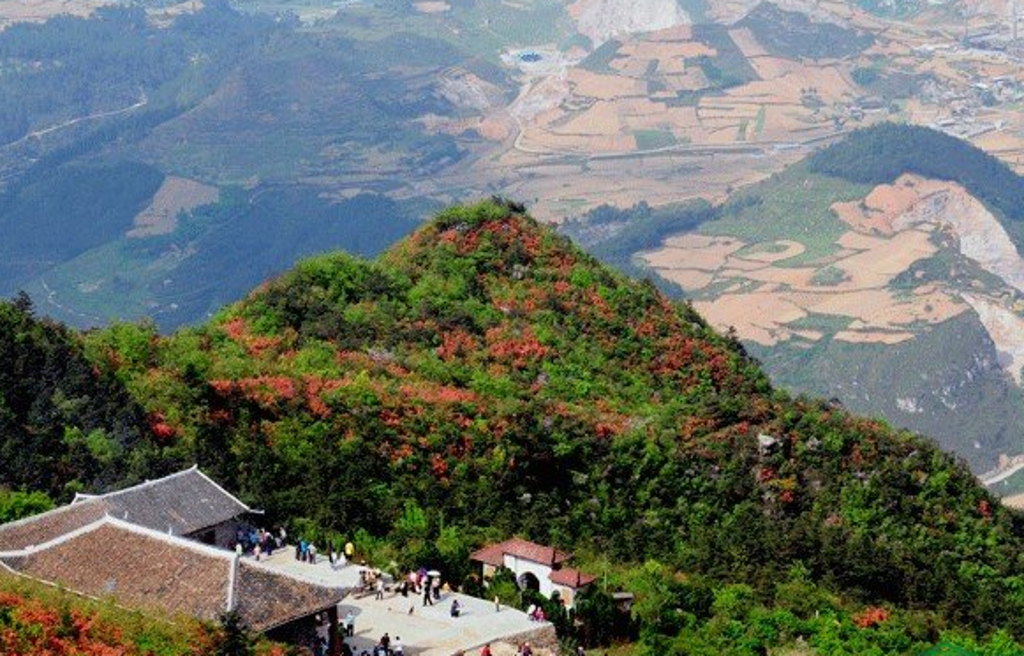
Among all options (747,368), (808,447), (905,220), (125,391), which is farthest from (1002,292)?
(125,391)

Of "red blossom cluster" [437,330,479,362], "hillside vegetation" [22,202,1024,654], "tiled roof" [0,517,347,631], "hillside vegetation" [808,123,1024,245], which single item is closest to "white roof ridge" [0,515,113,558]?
"tiled roof" [0,517,347,631]

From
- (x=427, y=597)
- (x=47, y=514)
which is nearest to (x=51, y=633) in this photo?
(x=47, y=514)

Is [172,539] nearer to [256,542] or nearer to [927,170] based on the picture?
[256,542]

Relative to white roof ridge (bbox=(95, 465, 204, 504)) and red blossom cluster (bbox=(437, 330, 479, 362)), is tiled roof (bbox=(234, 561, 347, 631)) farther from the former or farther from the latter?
red blossom cluster (bbox=(437, 330, 479, 362))

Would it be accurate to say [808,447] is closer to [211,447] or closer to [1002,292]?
[211,447]

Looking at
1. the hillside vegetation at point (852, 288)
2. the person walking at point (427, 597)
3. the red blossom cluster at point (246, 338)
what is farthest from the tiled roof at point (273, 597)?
the hillside vegetation at point (852, 288)
